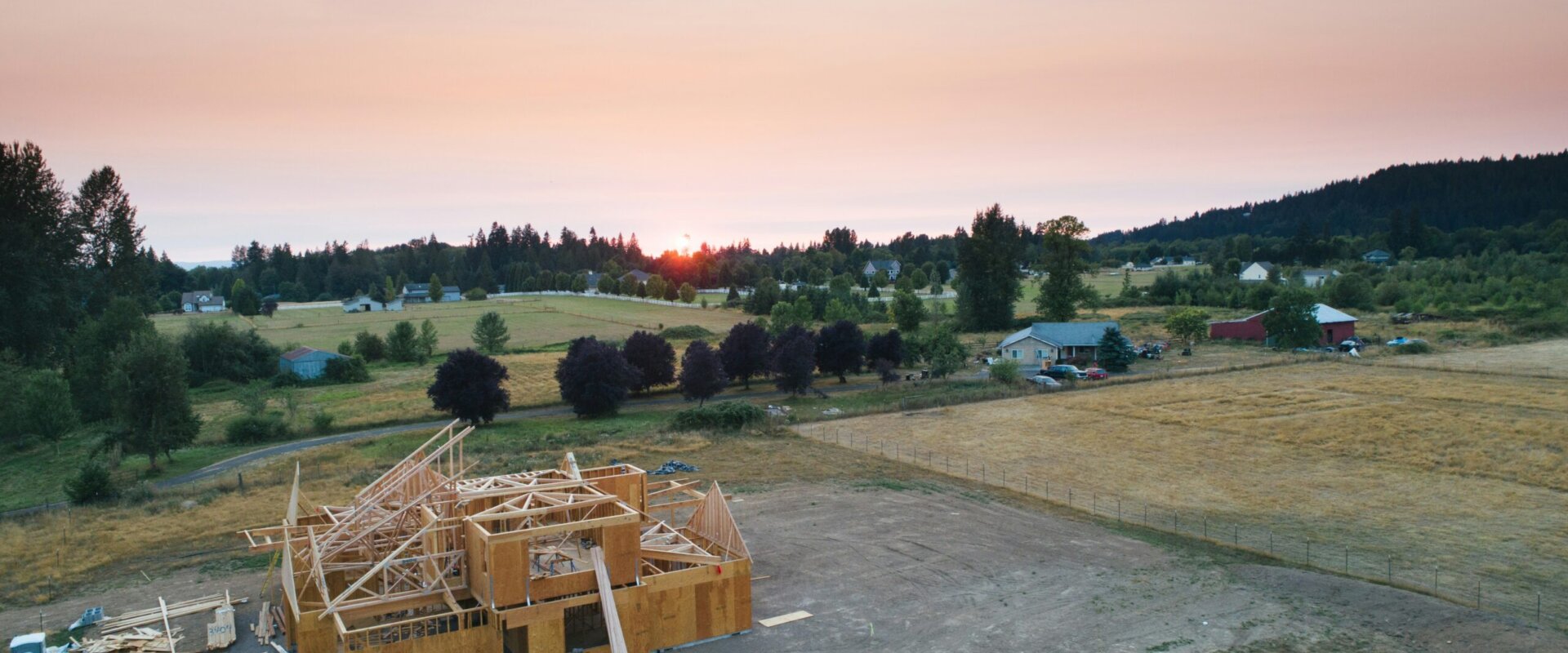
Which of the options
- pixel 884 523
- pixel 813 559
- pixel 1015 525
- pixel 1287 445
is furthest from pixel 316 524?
pixel 1287 445

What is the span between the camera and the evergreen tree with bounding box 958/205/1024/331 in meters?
75.2

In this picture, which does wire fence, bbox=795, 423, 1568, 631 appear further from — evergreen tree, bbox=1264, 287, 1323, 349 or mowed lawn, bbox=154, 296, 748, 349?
mowed lawn, bbox=154, 296, 748, 349

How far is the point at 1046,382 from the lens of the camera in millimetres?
48781

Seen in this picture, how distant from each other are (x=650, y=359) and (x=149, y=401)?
78.1 ft

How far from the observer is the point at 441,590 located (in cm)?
1770

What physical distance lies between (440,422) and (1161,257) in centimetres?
16763

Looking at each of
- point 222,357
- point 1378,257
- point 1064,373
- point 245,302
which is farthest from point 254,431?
point 1378,257

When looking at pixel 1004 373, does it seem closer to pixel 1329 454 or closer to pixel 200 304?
pixel 1329 454

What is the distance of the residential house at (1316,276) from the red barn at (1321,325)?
127 feet

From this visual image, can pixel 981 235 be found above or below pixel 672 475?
above

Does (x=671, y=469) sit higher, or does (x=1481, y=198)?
(x=1481, y=198)

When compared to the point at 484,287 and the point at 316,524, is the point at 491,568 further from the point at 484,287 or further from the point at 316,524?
the point at 484,287

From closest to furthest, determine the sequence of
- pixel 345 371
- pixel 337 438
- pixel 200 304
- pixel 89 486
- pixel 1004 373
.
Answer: pixel 89 486 → pixel 337 438 → pixel 1004 373 → pixel 345 371 → pixel 200 304

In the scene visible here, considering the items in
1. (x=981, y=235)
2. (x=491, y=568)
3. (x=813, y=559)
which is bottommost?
(x=813, y=559)
